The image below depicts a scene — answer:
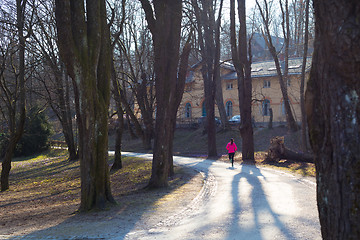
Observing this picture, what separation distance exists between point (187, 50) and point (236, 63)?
5047 mm

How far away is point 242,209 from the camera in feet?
28.0

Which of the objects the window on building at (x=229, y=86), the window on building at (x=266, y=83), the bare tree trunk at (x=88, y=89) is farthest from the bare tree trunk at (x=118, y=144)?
the window on building at (x=229, y=86)

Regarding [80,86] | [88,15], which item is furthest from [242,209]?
[88,15]

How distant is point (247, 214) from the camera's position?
8.03m

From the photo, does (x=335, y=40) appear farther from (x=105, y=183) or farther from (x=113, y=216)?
(x=105, y=183)

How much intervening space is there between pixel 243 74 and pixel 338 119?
58.6ft

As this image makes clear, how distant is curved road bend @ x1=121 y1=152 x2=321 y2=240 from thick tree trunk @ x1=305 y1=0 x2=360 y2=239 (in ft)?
10.9

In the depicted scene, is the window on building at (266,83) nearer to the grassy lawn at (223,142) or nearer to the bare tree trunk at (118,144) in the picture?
the grassy lawn at (223,142)

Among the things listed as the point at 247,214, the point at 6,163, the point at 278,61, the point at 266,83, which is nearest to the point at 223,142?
the point at 278,61

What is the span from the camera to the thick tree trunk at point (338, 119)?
3.06 m

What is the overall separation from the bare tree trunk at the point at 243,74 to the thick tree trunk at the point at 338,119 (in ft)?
56.2

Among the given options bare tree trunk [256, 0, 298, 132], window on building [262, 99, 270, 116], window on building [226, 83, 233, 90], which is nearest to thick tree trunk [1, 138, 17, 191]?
bare tree trunk [256, 0, 298, 132]

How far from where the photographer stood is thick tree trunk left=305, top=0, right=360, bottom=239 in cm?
306

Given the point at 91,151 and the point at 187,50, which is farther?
the point at 187,50
